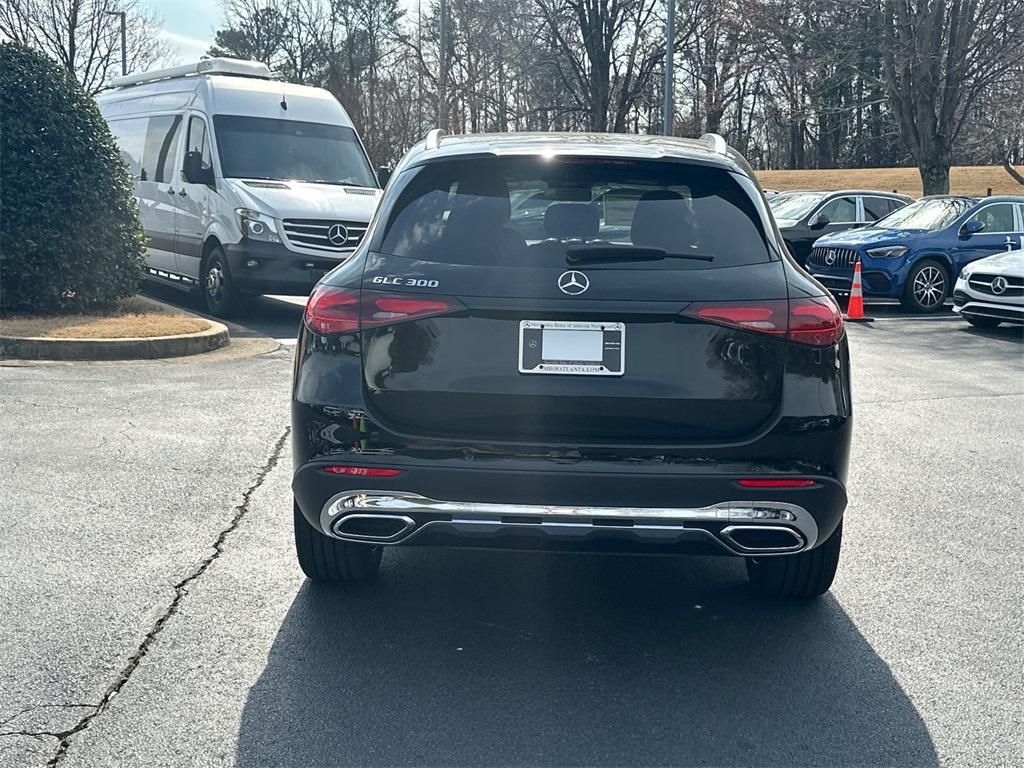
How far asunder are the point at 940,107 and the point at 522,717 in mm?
26598

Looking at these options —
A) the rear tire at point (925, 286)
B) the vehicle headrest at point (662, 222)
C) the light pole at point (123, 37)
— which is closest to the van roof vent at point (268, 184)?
Answer: the rear tire at point (925, 286)

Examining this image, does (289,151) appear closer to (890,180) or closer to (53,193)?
(53,193)

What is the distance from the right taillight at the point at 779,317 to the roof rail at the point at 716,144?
0.87m

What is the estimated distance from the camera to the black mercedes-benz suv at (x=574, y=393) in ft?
12.5

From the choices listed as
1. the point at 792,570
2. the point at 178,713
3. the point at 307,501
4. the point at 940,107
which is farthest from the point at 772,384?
the point at 940,107

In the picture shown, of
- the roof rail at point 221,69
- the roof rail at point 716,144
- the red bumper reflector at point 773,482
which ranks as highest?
the roof rail at point 221,69

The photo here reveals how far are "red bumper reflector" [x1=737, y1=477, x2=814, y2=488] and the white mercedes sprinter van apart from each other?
9622 millimetres

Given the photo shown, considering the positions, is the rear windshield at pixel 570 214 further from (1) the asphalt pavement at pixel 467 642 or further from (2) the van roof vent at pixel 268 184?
(2) the van roof vent at pixel 268 184

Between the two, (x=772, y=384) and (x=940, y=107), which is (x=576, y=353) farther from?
(x=940, y=107)

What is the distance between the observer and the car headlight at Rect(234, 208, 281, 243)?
42.7 ft

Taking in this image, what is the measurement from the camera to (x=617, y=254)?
3934 mm

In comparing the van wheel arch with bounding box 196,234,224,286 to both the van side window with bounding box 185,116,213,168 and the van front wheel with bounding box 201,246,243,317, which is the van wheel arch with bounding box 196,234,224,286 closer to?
the van front wheel with bounding box 201,246,243,317

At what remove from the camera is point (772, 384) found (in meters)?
3.91

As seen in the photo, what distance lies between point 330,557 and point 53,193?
26.7ft
